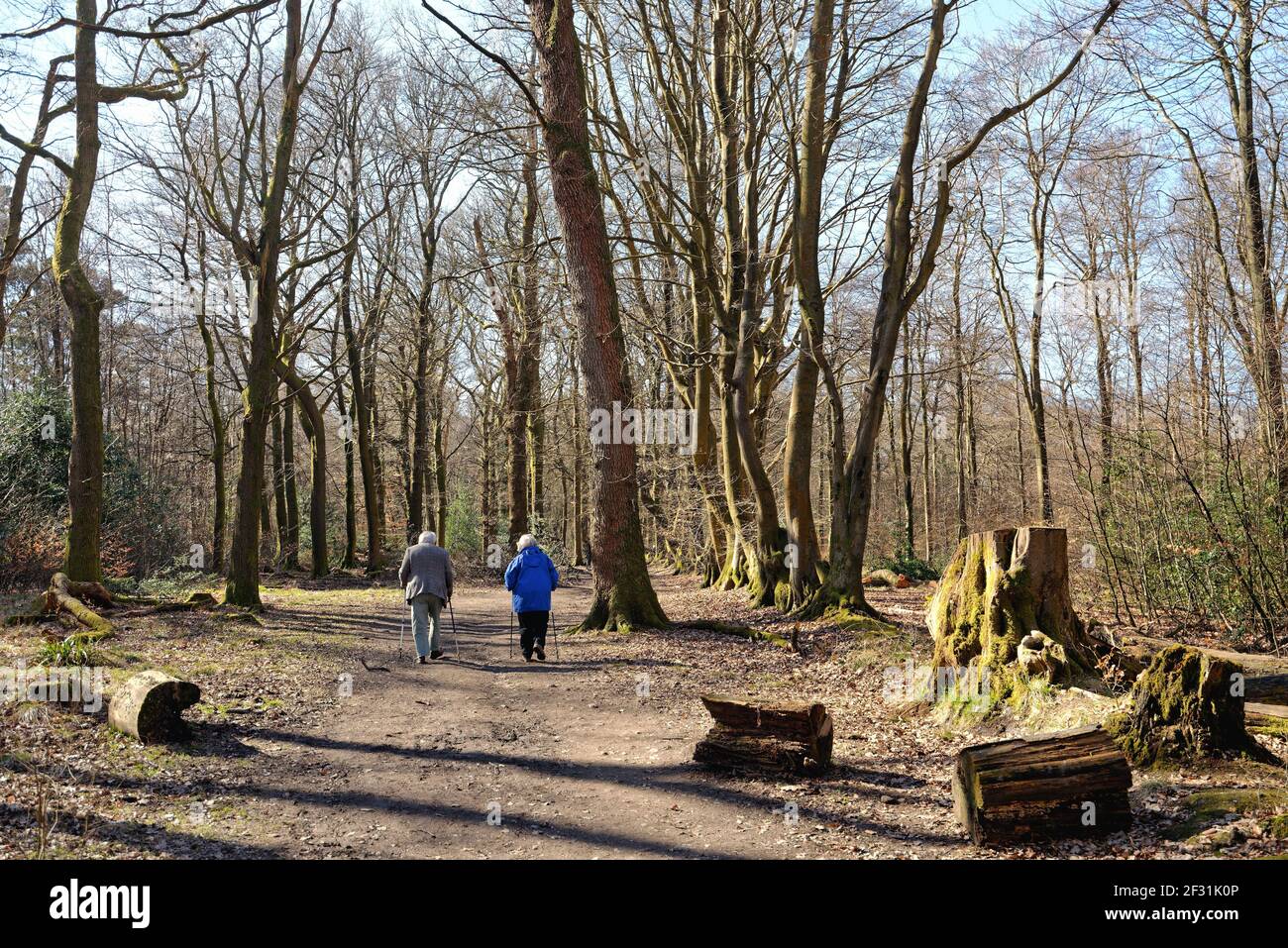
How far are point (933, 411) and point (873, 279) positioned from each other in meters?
16.4

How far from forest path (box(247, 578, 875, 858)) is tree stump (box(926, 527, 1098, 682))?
2.54 m

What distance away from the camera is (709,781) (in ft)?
21.8

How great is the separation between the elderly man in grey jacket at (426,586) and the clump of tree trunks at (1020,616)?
6.48 meters

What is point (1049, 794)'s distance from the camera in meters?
5.00

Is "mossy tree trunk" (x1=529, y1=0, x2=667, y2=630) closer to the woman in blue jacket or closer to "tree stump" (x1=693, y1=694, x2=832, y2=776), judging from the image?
the woman in blue jacket

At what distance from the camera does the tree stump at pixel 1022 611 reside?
7.21 meters

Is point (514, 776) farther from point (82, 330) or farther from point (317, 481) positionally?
point (317, 481)

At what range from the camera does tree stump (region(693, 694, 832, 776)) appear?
662 cm

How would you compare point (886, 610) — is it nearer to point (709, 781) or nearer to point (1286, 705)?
point (1286, 705)

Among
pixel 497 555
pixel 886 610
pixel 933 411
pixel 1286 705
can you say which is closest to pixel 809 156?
pixel 886 610
